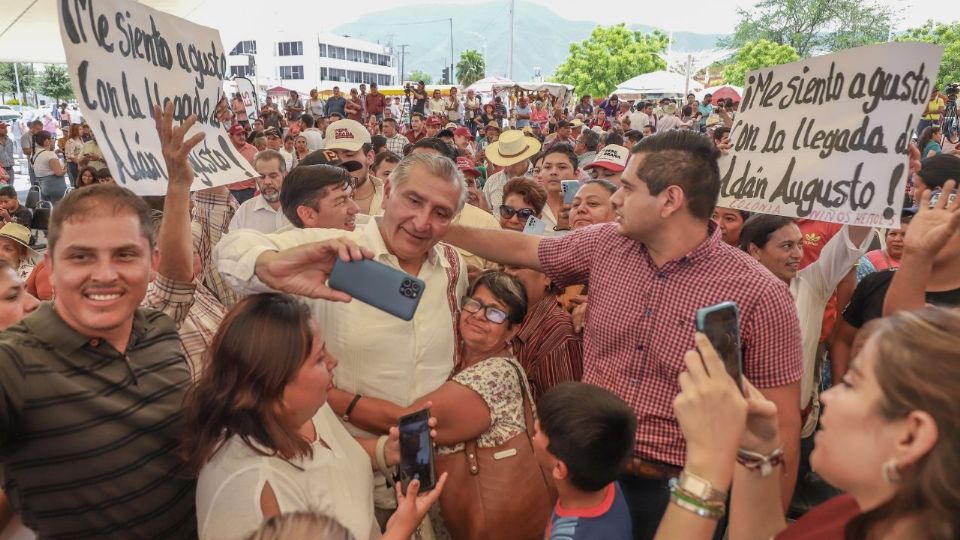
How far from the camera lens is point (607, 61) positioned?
6462cm

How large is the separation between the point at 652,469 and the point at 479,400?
0.68 metres

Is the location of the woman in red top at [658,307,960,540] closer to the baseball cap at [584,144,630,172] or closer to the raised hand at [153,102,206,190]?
the raised hand at [153,102,206,190]

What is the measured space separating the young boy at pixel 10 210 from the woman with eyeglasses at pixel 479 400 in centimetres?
612

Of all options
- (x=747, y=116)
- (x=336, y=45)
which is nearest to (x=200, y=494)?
(x=747, y=116)

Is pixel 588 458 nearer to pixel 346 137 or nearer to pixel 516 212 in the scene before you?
pixel 516 212

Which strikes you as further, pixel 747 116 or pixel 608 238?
pixel 747 116

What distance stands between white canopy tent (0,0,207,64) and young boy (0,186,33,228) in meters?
1.65

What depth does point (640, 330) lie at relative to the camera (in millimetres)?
2383

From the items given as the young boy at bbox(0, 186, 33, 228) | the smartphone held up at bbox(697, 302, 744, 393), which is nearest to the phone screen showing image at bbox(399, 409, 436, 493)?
the smartphone held up at bbox(697, 302, 744, 393)

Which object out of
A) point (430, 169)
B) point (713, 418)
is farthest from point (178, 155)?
point (713, 418)

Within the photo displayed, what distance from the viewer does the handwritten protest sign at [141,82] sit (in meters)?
2.69

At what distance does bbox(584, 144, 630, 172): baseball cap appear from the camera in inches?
246

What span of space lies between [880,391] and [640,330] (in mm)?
1174

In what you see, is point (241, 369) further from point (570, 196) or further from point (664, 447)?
point (570, 196)
